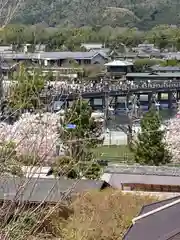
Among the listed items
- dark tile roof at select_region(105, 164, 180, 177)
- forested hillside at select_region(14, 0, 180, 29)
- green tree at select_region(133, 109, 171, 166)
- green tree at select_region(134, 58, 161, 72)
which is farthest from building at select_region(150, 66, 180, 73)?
dark tile roof at select_region(105, 164, 180, 177)

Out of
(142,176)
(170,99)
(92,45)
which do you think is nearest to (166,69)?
(170,99)

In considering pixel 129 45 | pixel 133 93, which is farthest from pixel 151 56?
pixel 133 93

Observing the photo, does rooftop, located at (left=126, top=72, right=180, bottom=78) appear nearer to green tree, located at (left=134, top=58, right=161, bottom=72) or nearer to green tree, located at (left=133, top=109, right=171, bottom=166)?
green tree, located at (left=134, top=58, right=161, bottom=72)

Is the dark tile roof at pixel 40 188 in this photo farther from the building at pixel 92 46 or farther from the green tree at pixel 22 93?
the building at pixel 92 46

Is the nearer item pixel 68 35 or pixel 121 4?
pixel 68 35

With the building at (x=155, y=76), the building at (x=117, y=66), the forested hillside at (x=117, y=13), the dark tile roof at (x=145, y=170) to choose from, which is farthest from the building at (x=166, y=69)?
Answer: the dark tile roof at (x=145, y=170)

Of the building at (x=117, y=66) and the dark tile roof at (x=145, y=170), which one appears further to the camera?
the building at (x=117, y=66)

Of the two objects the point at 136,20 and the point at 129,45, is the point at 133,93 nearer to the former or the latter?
the point at 129,45
